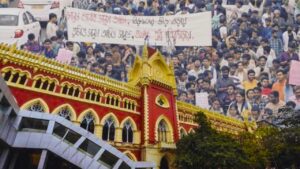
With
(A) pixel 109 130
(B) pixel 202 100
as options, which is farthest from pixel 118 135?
(B) pixel 202 100

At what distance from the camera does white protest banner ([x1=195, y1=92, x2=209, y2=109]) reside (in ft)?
164

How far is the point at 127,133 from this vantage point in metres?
26.9

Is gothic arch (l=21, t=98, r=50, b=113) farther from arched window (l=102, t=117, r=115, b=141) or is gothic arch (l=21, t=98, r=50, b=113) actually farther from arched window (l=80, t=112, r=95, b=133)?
arched window (l=102, t=117, r=115, b=141)

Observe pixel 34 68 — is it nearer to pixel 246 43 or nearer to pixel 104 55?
pixel 104 55

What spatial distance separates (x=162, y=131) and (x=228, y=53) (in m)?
31.2

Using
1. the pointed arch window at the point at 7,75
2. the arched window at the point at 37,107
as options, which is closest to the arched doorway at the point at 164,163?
the arched window at the point at 37,107

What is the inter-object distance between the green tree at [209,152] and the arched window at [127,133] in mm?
5493

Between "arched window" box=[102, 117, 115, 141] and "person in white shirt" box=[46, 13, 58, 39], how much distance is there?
110 ft

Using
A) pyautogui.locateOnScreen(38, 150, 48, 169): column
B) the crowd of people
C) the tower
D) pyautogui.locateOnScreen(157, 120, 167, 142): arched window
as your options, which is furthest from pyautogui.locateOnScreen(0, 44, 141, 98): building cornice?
the crowd of people

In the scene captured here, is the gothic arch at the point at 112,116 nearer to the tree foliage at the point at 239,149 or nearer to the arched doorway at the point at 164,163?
the tree foliage at the point at 239,149

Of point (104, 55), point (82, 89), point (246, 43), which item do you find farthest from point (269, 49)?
point (82, 89)

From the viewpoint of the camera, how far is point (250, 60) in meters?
54.2

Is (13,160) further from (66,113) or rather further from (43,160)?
(66,113)

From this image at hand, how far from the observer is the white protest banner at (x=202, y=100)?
50000 millimetres
